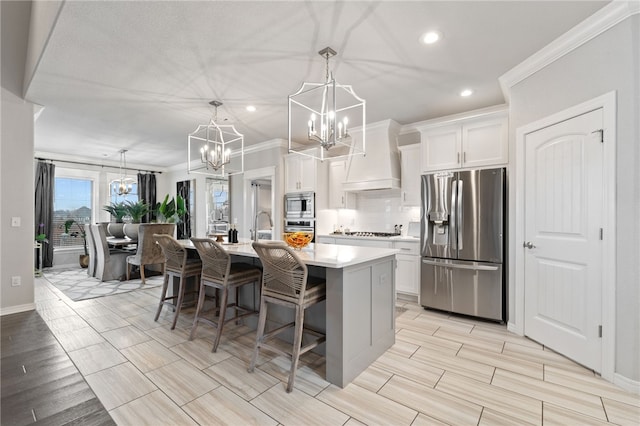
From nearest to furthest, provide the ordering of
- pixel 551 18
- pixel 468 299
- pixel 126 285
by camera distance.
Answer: pixel 551 18 → pixel 468 299 → pixel 126 285

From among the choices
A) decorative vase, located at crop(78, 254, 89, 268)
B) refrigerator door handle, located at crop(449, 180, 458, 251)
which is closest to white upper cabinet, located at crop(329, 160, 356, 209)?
refrigerator door handle, located at crop(449, 180, 458, 251)

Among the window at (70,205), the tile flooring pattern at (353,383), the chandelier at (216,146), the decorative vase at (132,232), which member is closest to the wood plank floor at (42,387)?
the tile flooring pattern at (353,383)

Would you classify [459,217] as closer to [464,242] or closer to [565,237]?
[464,242]

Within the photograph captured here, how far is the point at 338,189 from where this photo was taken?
5.14 metres

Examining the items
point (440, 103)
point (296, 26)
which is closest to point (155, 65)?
point (296, 26)

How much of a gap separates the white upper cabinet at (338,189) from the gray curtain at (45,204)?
647 centimetres

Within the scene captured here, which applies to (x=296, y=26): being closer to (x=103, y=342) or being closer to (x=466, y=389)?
(x=466, y=389)

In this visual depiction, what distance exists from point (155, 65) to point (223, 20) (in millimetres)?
1075

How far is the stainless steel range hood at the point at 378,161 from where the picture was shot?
14.5 ft

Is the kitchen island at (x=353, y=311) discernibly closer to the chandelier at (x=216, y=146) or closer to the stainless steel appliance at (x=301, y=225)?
the chandelier at (x=216, y=146)

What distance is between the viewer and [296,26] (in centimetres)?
224

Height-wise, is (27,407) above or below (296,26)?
below

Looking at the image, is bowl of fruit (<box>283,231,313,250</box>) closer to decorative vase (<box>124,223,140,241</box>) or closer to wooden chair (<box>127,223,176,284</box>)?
wooden chair (<box>127,223,176,284</box>)

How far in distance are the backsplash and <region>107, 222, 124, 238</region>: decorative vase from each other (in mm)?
4505
